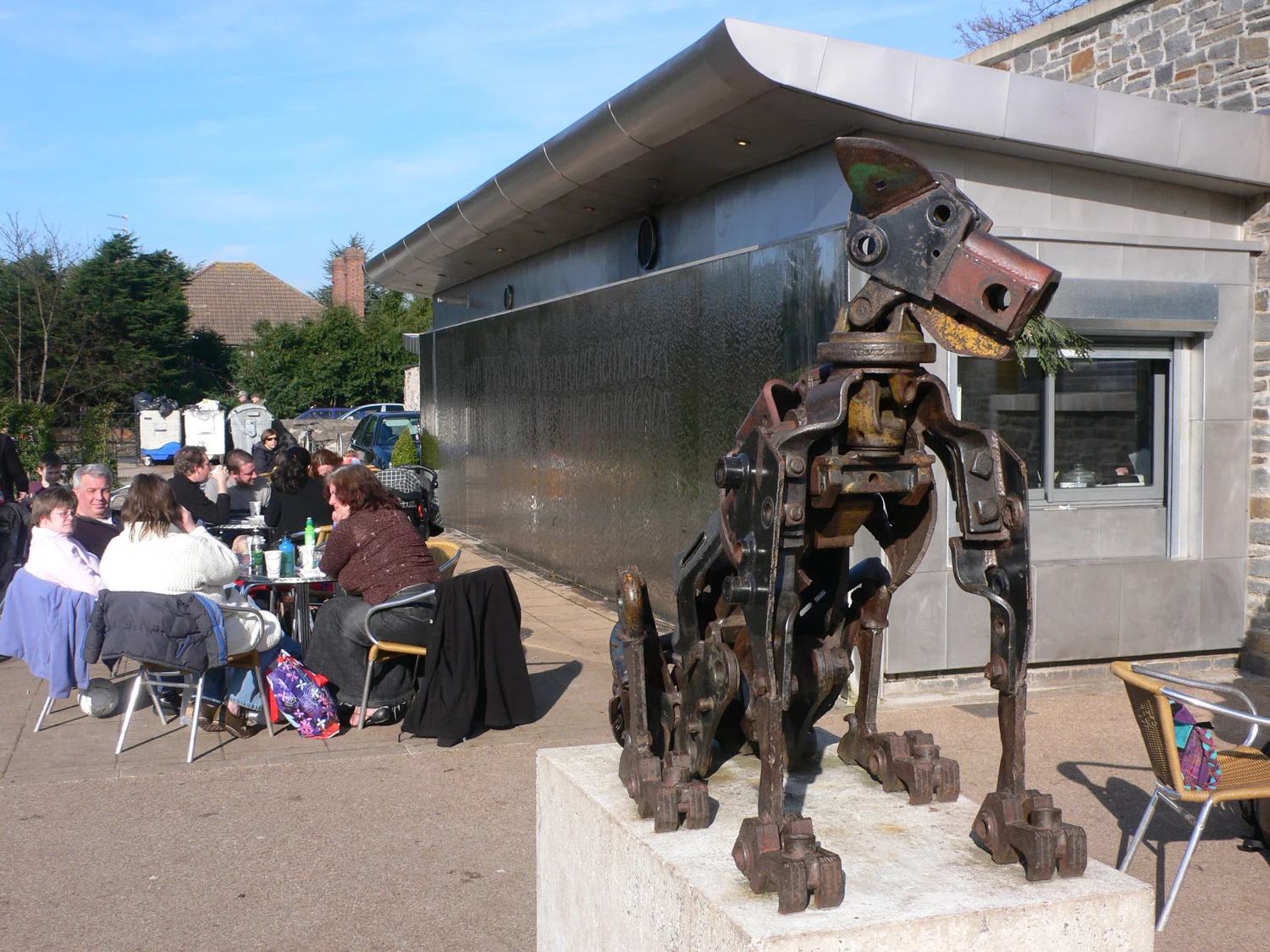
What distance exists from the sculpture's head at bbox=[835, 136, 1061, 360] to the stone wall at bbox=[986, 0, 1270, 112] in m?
7.07

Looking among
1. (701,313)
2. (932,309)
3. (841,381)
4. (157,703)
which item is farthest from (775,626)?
(701,313)

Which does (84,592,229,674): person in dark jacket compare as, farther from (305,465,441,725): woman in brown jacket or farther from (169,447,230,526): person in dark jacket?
(169,447,230,526): person in dark jacket

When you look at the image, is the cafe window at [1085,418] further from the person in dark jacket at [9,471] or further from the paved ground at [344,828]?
the person in dark jacket at [9,471]

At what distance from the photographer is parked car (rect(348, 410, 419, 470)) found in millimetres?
21703

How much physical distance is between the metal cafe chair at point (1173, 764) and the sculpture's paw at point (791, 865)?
2225 mm

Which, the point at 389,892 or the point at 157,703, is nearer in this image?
the point at 389,892

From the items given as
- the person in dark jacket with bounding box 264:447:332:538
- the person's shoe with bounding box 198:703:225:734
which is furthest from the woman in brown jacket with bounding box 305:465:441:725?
the person in dark jacket with bounding box 264:447:332:538

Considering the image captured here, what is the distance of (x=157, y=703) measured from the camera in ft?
22.1

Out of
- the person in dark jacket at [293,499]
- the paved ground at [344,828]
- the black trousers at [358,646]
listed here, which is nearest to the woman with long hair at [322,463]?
the person in dark jacket at [293,499]

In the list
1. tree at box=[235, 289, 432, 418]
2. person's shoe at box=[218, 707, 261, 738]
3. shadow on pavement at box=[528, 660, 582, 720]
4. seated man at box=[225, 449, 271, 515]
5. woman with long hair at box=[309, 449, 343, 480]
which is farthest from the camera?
tree at box=[235, 289, 432, 418]

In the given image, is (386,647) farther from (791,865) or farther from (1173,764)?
(791,865)

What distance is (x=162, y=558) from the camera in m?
6.30

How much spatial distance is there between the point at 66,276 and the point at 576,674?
1456 inches

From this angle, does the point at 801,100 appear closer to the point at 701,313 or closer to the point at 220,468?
the point at 701,313
